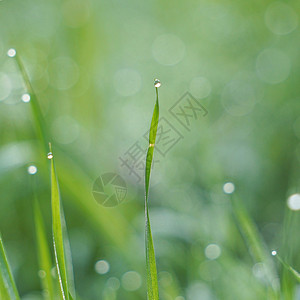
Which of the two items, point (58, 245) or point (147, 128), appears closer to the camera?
point (58, 245)

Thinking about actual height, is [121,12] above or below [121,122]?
above

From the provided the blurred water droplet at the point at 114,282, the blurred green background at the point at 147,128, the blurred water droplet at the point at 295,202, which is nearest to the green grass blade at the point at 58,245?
the blurred green background at the point at 147,128

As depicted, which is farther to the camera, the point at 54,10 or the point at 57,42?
the point at 54,10

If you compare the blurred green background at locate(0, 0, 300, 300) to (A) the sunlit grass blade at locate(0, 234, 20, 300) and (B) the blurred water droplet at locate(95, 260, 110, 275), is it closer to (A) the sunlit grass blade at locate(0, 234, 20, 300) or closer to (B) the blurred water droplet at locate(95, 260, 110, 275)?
(B) the blurred water droplet at locate(95, 260, 110, 275)

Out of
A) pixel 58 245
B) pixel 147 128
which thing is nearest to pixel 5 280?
pixel 58 245

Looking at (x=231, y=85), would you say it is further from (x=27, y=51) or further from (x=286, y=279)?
(x=286, y=279)

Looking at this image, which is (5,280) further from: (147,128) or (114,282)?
(147,128)

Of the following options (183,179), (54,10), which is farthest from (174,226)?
(54,10)

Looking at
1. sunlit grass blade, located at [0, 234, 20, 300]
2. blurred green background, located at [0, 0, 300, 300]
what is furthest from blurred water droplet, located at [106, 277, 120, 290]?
sunlit grass blade, located at [0, 234, 20, 300]

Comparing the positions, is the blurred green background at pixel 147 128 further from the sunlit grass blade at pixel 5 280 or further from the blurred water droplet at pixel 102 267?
the sunlit grass blade at pixel 5 280
